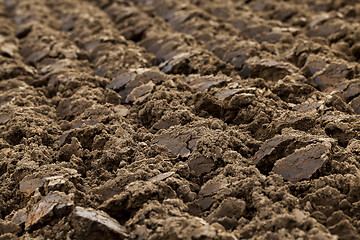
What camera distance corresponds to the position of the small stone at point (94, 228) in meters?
2.47

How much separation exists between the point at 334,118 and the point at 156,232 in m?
1.76

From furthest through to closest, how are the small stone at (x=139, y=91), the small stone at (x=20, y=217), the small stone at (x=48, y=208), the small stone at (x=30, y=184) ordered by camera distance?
the small stone at (x=139, y=91) < the small stone at (x=30, y=184) < the small stone at (x=20, y=217) < the small stone at (x=48, y=208)

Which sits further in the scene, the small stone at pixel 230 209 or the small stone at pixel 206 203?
the small stone at pixel 206 203

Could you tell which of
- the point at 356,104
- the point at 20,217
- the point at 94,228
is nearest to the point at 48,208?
the point at 20,217

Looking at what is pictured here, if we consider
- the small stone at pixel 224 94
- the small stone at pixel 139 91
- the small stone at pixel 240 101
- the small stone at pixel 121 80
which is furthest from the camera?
the small stone at pixel 121 80

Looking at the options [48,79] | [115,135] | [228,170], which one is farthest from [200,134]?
[48,79]

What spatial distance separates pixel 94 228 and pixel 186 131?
1127 millimetres

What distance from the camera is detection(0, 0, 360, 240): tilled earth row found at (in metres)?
2.55

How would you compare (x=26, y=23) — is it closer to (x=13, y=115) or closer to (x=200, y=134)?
(x=13, y=115)

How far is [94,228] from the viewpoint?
247cm

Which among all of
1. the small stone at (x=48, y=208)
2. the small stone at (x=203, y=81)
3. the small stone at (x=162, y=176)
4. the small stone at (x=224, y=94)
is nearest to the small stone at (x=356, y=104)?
the small stone at (x=224, y=94)

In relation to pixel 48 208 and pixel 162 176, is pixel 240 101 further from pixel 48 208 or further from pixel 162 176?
pixel 48 208

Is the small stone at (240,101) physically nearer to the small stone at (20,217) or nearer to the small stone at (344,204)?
the small stone at (344,204)

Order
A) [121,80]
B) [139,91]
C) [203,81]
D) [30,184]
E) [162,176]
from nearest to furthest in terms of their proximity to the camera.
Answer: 1. [162,176]
2. [30,184]
3. [139,91]
4. [203,81]
5. [121,80]
